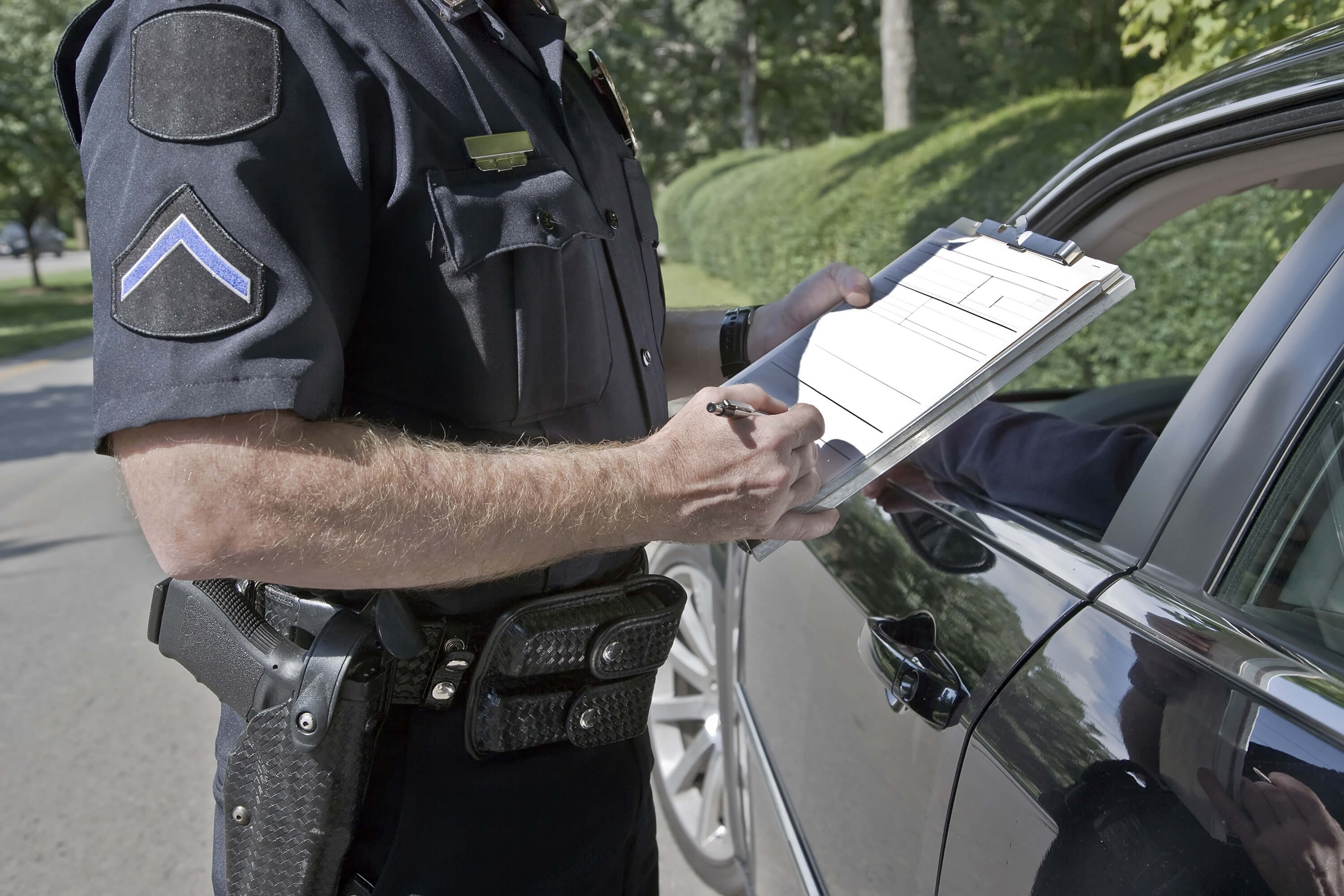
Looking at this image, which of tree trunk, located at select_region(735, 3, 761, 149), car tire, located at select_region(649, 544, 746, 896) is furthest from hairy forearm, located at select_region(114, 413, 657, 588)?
tree trunk, located at select_region(735, 3, 761, 149)

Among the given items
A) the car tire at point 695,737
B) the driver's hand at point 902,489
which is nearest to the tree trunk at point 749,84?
the car tire at point 695,737

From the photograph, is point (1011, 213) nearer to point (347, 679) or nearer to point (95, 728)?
point (95, 728)

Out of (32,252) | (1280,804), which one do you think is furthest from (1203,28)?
(32,252)

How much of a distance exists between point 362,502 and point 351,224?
0.28 metres

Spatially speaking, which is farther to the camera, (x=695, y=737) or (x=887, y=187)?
(x=887, y=187)

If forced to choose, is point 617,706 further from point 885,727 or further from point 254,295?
point 254,295

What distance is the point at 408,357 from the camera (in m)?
1.17

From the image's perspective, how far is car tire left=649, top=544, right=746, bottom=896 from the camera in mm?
2523

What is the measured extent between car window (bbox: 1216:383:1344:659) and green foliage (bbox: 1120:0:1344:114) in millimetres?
1971

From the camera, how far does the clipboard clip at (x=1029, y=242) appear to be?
3.94 ft

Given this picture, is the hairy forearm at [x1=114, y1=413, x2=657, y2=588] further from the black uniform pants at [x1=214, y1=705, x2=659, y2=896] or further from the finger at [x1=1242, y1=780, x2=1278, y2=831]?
the finger at [x1=1242, y1=780, x2=1278, y2=831]

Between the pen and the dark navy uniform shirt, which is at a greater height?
the dark navy uniform shirt

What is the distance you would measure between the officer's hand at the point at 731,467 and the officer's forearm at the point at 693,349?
566 mm

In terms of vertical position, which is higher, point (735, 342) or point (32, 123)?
point (32, 123)
